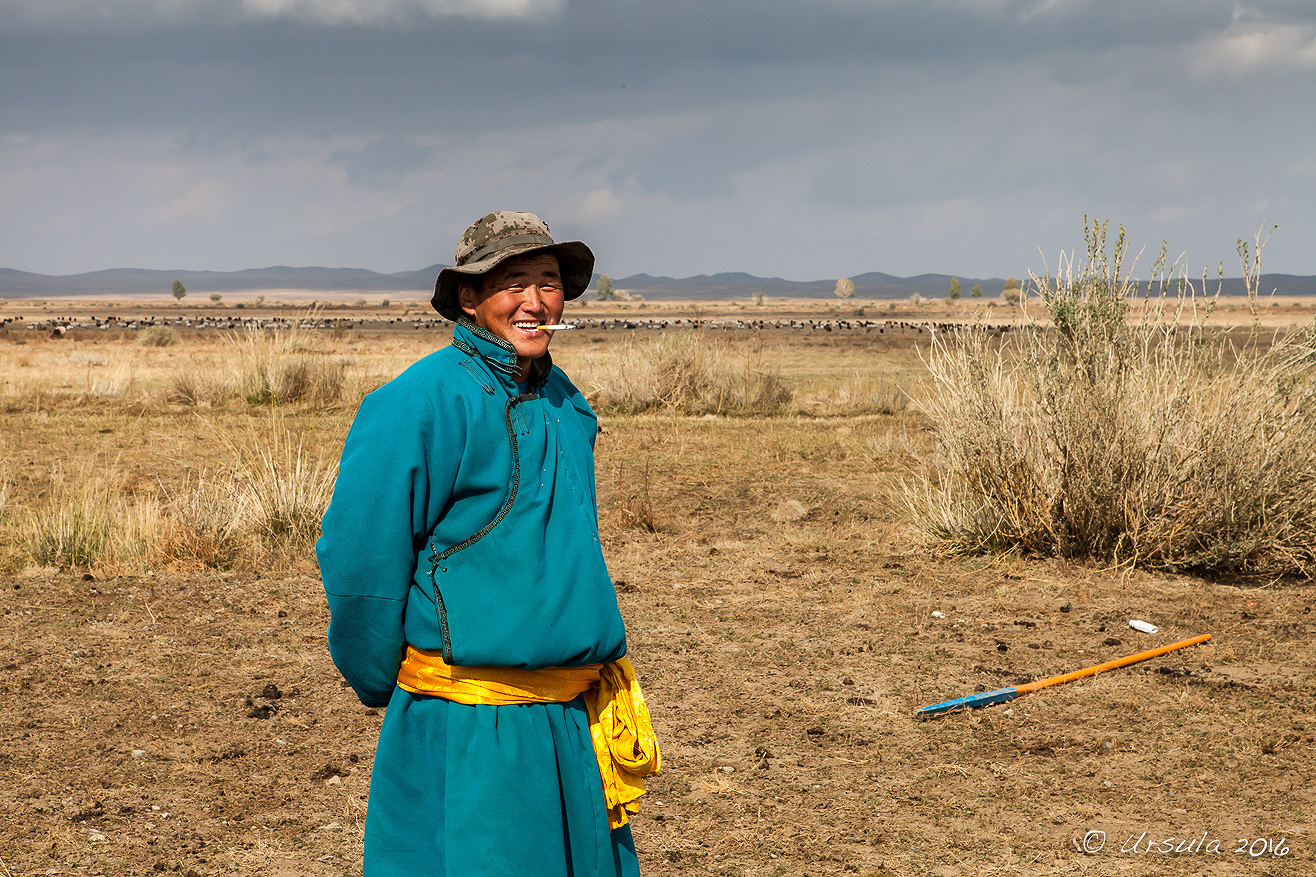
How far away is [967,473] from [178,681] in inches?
194

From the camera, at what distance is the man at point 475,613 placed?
6.40 feet

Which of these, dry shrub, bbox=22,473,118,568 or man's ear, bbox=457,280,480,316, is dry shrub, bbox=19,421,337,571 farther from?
man's ear, bbox=457,280,480,316

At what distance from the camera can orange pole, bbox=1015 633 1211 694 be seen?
4949 millimetres

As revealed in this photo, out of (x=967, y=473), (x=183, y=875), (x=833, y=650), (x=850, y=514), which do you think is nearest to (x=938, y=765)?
(x=833, y=650)

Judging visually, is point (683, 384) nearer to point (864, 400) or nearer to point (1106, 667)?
→ point (864, 400)

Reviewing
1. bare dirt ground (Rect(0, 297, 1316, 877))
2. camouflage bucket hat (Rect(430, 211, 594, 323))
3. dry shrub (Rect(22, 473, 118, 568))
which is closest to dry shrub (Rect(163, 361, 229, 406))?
bare dirt ground (Rect(0, 297, 1316, 877))

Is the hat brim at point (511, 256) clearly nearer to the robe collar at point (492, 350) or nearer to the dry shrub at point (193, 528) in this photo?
the robe collar at point (492, 350)

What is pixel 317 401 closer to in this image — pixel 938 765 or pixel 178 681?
pixel 178 681

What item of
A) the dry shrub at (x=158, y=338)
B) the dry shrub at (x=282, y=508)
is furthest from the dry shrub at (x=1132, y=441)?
the dry shrub at (x=158, y=338)

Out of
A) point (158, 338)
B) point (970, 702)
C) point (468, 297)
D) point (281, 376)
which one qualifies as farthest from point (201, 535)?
point (158, 338)

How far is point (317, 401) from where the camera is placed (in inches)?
591

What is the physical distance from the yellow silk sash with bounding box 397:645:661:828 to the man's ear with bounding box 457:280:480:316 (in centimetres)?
71

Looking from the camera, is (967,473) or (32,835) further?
(967,473)

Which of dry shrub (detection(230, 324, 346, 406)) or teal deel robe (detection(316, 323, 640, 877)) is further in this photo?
dry shrub (detection(230, 324, 346, 406))
